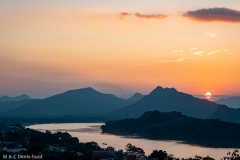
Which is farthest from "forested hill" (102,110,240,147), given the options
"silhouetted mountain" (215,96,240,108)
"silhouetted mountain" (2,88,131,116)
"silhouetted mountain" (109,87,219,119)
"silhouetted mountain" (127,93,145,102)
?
"silhouetted mountain" (215,96,240,108)

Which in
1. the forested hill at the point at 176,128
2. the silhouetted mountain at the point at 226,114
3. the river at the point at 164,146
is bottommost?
the river at the point at 164,146

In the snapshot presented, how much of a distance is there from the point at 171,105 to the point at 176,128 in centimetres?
4007

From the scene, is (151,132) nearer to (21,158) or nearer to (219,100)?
(21,158)

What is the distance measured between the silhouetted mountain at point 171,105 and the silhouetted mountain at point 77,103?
50.7 feet

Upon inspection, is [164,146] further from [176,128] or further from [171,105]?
[171,105]

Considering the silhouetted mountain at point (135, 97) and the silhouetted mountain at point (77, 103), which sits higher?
the silhouetted mountain at point (135, 97)

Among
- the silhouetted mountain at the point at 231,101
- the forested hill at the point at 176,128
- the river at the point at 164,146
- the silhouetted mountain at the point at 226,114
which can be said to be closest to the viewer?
the river at the point at 164,146

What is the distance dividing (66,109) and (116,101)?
1822cm

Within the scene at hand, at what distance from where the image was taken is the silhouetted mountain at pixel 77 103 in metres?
89.2

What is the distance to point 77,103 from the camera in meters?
99.1

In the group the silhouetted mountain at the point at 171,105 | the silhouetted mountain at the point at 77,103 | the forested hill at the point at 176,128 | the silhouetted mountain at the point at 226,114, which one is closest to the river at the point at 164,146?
the forested hill at the point at 176,128

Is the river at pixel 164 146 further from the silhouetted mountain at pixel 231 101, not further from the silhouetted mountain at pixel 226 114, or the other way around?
the silhouetted mountain at pixel 231 101

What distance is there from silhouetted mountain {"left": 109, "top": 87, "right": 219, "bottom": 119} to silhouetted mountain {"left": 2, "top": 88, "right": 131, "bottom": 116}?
15440 mm

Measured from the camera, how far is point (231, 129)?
34.9 m
